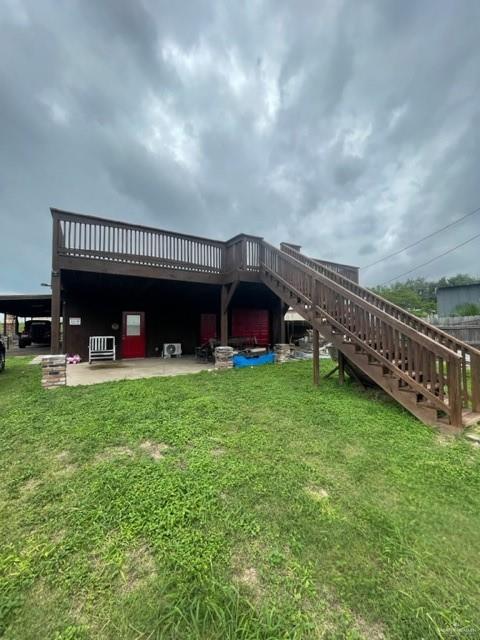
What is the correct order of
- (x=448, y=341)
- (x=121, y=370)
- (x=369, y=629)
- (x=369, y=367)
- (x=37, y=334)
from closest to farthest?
(x=369, y=629), (x=448, y=341), (x=369, y=367), (x=121, y=370), (x=37, y=334)

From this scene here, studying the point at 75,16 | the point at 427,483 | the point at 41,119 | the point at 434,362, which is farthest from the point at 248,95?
the point at 427,483

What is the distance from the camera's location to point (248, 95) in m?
11.9

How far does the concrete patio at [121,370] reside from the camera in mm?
6504

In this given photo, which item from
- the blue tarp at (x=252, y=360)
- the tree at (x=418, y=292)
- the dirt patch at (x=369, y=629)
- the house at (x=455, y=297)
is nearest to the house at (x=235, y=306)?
the blue tarp at (x=252, y=360)

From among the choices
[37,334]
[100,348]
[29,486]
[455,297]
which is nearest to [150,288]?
[100,348]

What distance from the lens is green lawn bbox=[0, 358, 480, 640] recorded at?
1.33m

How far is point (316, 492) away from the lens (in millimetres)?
2309

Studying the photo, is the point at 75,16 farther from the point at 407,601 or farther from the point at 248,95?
the point at 407,601

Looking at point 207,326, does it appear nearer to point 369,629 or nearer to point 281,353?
point 281,353

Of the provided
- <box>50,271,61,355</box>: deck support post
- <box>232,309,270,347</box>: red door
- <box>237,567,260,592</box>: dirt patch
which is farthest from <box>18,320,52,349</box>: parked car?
<box>237,567,260,592</box>: dirt patch

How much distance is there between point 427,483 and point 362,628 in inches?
64.8

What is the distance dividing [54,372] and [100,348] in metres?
3.96

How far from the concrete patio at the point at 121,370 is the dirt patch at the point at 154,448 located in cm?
358

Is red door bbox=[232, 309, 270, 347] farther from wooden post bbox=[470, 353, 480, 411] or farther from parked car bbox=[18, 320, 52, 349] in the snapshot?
parked car bbox=[18, 320, 52, 349]
